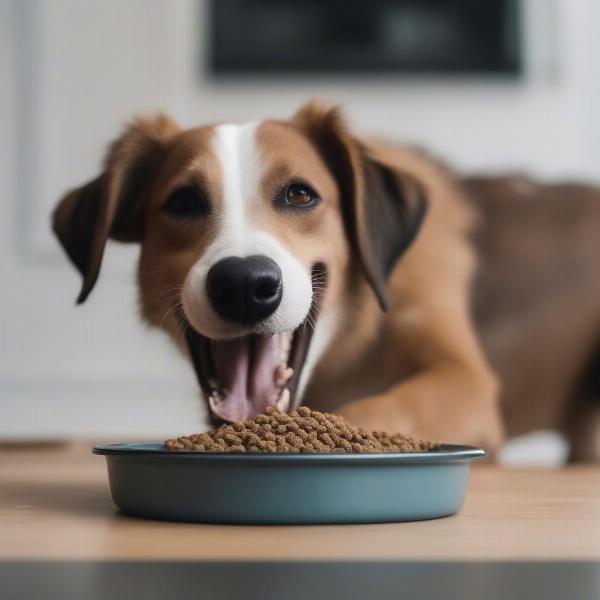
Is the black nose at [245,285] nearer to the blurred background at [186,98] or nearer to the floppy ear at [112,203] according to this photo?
the floppy ear at [112,203]

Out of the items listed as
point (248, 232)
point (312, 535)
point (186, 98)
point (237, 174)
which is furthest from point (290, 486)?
point (186, 98)

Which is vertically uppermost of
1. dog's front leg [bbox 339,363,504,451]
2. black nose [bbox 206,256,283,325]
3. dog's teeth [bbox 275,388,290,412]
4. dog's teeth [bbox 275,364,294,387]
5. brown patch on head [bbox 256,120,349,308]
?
brown patch on head [bbox 256,120,349,308]

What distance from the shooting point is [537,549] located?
0.52 meters

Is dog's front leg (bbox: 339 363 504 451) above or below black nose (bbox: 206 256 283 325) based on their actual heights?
below

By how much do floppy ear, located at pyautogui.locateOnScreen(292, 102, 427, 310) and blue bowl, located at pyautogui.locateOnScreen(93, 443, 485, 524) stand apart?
65 centimetres

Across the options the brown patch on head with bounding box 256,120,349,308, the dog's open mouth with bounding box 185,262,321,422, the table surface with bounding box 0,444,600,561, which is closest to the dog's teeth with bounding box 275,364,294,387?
the dog's open mouth with bounding box 185,262,321,422

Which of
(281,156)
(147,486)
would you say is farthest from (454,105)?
(147,486)

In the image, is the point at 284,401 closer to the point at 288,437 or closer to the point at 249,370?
the point at 249,370

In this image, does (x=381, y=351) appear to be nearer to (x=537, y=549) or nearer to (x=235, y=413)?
(x=235, y=413)

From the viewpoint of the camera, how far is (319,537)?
57cm

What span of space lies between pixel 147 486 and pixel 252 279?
1.11 ft

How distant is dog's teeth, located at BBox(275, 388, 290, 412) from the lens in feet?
3.34

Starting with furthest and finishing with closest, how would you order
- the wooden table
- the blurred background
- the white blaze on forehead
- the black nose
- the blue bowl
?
the blurred background, the white blaze on forehead, the black nose, the blue bowl, the wooden table

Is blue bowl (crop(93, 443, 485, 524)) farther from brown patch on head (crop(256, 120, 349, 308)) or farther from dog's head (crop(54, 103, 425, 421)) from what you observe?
brown patch on head (crop(256, 120, 349, 308))
